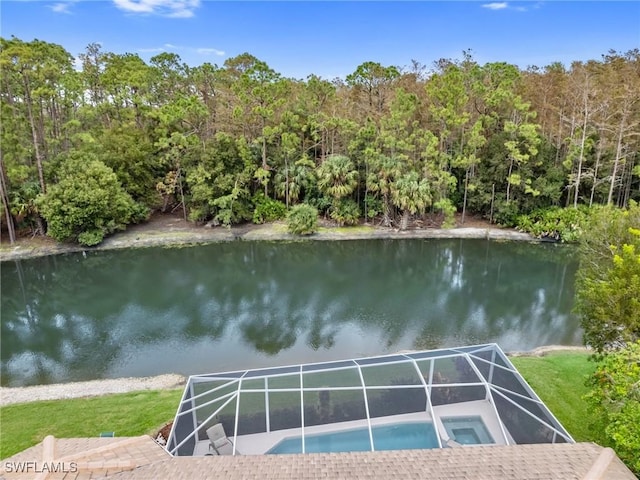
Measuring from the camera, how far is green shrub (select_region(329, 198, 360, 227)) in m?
26.9

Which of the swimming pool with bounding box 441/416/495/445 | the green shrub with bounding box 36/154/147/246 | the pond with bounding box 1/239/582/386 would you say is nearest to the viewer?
the swimming pool with bounding box 441/416/495/445

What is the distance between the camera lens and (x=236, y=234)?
85.5 ft

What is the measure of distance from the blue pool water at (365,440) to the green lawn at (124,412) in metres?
3.41

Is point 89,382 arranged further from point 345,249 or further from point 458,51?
point 458,51

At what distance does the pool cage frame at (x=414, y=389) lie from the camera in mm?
7168

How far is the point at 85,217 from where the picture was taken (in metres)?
22.8

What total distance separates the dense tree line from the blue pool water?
1941 centimetres

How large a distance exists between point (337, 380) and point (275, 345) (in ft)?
19.6

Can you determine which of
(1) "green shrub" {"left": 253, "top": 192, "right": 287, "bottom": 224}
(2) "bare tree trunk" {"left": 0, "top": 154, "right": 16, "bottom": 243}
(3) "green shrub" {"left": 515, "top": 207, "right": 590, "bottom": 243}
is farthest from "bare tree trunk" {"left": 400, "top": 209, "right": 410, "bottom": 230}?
(2) "bare tree trunk" {"left": 0, "top": 154, "right": 16, "bottom": 243}

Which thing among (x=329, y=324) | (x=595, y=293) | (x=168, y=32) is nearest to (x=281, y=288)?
(x=329, y=324)

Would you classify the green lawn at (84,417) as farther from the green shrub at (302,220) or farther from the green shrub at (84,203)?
the green shrub at (302,220)

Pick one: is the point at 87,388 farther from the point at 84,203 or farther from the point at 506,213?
the point at 506,213

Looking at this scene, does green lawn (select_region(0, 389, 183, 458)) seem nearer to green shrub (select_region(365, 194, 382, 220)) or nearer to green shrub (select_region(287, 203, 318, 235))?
green shrub (select_region(287, 203, 318, 235))

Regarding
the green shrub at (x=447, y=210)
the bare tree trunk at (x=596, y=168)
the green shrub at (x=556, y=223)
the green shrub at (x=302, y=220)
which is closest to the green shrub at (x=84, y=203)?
the green shrub at (x=302, y=220)
